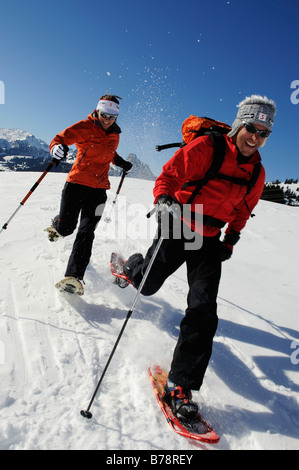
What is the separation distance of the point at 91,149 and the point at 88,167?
0.27 m

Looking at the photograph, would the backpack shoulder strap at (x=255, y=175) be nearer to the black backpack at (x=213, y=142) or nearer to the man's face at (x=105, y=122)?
the black backpack at (x=213, y=142)

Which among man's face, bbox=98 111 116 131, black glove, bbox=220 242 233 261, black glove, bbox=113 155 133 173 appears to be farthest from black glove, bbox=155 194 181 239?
black glove, bbox=113 155 133 173

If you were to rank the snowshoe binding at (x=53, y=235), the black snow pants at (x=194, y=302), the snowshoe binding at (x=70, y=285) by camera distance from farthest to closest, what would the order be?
1. the snowshoe binding at (x=53, y=235)
2. the snowshoe binding at (x=70, y=285)
3. the black snow pants at (x=194, y=302)

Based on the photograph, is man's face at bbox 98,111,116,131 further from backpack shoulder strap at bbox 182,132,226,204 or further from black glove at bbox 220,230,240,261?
Result: black glove at bbox 220,230,240,261

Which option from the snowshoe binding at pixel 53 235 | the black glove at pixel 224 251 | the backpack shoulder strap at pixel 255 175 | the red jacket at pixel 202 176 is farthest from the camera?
the snowshoe binding at pixel 53 235

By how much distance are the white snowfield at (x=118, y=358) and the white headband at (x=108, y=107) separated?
2.49m

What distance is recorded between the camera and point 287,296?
16.5 feet

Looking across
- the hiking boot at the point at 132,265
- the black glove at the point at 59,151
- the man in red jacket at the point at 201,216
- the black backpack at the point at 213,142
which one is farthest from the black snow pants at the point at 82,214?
the black backpack at the point at 213,142

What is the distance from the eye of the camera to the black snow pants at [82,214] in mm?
3824
